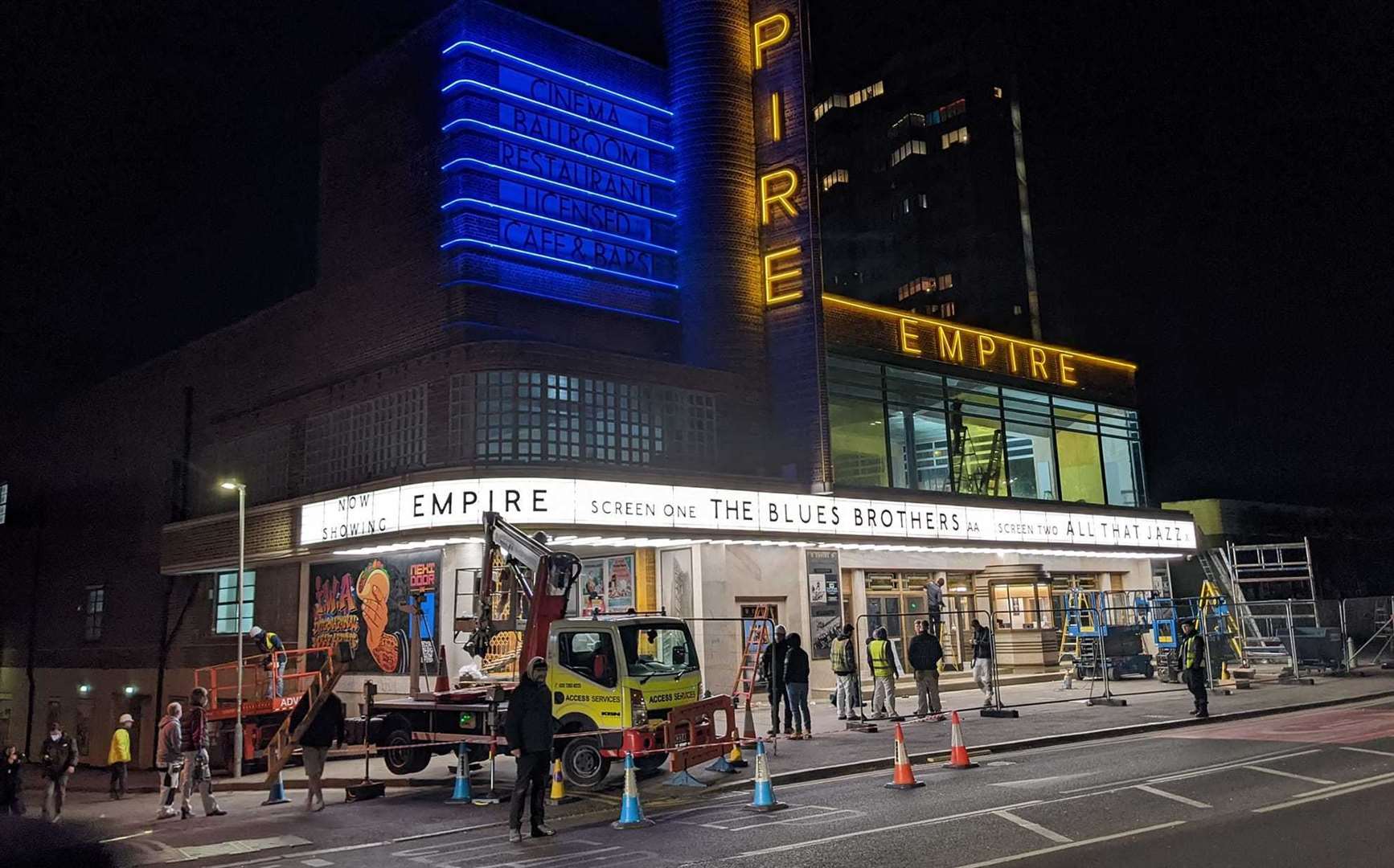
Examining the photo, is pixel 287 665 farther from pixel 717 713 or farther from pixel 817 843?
pixel 817 843

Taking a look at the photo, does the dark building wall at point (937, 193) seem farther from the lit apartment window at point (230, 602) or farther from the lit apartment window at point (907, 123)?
the lit apartment window at point (230, 602)

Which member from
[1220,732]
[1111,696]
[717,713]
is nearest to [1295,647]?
[1111,696]

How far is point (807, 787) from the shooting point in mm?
14594

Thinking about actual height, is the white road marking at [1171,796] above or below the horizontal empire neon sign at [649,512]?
below

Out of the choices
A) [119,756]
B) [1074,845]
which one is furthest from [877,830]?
[119,756]

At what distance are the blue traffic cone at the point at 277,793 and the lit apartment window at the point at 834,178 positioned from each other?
98.8m

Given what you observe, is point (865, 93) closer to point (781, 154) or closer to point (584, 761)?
point (781, 154)

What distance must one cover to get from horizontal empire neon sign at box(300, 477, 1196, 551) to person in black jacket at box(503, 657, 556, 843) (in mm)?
10688

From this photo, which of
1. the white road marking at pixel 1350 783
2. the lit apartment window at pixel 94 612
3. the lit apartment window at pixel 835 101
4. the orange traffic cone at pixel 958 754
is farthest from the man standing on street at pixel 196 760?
the lit apartment window at pixel 835 101

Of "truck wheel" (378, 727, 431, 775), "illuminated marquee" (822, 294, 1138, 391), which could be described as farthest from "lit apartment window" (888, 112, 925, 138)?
"truck wheel" (378, 727, 431, 775)

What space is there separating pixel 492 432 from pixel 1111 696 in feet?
52.3

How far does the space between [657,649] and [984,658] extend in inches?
465

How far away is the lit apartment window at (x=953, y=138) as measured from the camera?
9694 centimetres

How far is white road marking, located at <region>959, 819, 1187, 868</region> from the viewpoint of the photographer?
8.91 metres
